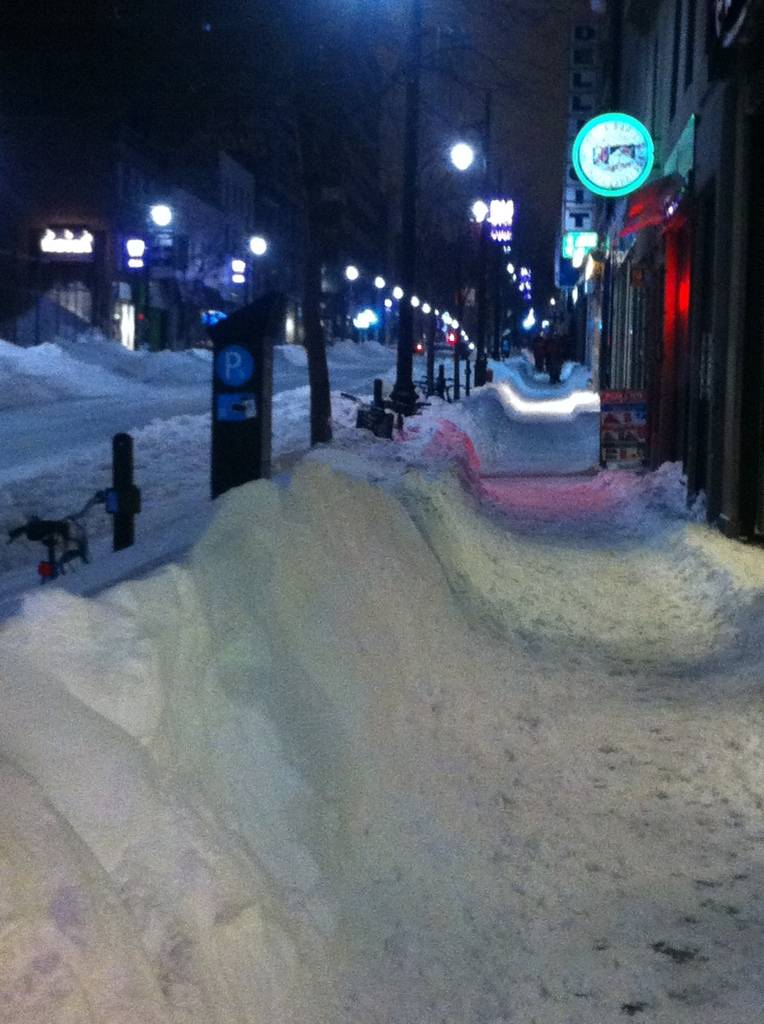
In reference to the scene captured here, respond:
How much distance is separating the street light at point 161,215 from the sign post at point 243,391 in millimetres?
53780

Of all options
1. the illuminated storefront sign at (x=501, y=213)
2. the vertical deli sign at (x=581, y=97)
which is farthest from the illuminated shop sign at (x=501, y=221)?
the vertical deli sign at (x=581, y=97)

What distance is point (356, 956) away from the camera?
4738 millimetres

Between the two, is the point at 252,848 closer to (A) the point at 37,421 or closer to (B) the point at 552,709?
(B) the point at 552,709

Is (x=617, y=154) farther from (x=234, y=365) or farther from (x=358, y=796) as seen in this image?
(x=358, y=796)

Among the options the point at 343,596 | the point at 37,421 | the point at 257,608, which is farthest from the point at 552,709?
the point at 37,421

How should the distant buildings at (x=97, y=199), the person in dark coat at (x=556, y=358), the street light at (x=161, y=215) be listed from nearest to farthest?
1. the distant buildings at (x=97, y=199)
2. the street light at (x=161, y=215)
3. the person in dark coat at (x=556, y=358)

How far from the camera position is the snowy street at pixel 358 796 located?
3.72m

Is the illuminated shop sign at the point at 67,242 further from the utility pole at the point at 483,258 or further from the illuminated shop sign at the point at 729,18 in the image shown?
the illuminated shop sign at the point at 729,18

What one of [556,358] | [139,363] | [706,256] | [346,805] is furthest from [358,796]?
[556,358]

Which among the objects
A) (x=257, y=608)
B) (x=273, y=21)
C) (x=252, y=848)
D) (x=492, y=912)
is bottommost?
(x=492, y=912)

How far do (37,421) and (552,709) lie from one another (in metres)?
21.2

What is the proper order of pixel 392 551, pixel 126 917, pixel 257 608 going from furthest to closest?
pixel 392 551 < pixel 257 608 < pixel 126 917

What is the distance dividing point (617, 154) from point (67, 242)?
42421 mm

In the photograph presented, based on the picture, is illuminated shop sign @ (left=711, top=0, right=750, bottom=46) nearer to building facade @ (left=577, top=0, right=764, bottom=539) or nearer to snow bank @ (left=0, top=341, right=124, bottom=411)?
building facade @ (left=577, top=0, right=764, bottom=539)
